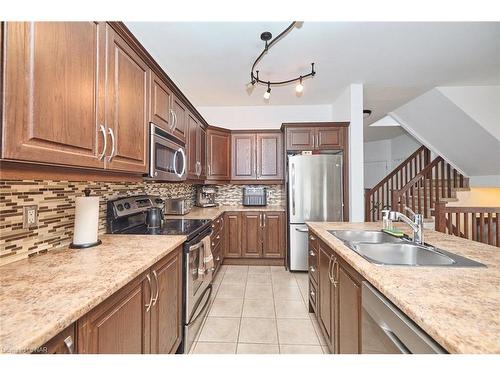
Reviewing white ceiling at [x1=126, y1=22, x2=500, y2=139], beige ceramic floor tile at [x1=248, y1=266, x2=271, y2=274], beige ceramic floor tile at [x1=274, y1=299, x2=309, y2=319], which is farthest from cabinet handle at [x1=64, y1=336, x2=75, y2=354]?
beige ceramic floor tile at [x1=248, y1=266, x2=271, y2=274]

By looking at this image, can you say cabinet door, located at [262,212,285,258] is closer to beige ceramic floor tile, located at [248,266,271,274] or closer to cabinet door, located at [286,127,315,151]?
beige ceramic floor tile, located at [248,266,271,274]

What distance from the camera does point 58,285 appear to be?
31.5 inches

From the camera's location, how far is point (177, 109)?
2172 mm

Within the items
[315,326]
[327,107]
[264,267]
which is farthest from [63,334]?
[327,107]

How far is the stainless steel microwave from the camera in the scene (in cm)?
160

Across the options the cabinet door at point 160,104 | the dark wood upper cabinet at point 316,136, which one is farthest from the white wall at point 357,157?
the cabinet door at point 160,104

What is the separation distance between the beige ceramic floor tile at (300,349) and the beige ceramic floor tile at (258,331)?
10 centimetres

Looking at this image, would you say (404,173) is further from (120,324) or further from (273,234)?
(120,324)

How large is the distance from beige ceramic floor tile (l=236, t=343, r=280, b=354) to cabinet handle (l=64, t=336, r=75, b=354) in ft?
4.20

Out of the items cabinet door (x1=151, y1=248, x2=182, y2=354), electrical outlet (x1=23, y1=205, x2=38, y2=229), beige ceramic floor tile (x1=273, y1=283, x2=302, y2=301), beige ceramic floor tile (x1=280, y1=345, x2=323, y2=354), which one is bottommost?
beige ceramic floor tile (x1=280, y1=345, x2=323, y2=354)

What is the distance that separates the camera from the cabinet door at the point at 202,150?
3023 millimetres

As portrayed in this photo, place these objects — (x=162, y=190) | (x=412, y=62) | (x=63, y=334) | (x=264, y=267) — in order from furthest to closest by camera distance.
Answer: (x=264, y=267) → (x=162, y=190) → (x=412, y=62) → (x=63, y=334)

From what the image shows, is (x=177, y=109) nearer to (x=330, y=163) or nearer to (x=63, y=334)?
(x=63, y=334)
